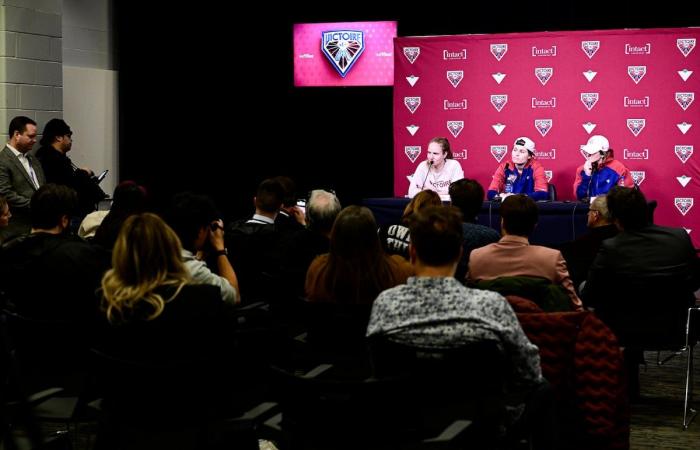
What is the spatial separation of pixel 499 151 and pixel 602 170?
4.47ft

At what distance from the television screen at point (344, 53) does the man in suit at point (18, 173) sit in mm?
4198

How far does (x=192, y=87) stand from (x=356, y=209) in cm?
765

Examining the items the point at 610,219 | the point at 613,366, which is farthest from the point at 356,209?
the point at 610,219

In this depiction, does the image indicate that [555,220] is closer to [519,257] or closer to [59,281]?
[519,257]

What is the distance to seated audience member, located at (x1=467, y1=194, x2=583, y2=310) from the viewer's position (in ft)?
12.3

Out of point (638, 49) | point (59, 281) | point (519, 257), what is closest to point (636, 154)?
point (638, 49)

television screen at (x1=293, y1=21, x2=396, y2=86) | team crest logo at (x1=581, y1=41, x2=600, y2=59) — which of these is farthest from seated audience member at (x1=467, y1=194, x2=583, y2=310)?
television screen at (x1=293, y1=21, x2=396, y2=86)

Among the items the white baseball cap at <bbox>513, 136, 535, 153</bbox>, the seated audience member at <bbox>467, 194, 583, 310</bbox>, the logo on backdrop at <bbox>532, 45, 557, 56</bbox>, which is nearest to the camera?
the seated audience member at <bbox>467, 194, 583, 310</bbox>

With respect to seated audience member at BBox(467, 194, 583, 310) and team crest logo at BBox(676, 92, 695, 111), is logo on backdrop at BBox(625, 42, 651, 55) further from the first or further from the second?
seated audience member at BBox(467, 194, 583, 310)

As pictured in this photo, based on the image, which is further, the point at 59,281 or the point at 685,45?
the point at 685,45

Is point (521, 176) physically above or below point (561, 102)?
below

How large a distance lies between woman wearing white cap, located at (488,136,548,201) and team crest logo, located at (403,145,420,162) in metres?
1.10

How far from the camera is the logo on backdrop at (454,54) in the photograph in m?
10.0

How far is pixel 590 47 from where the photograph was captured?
9695 millimetres
